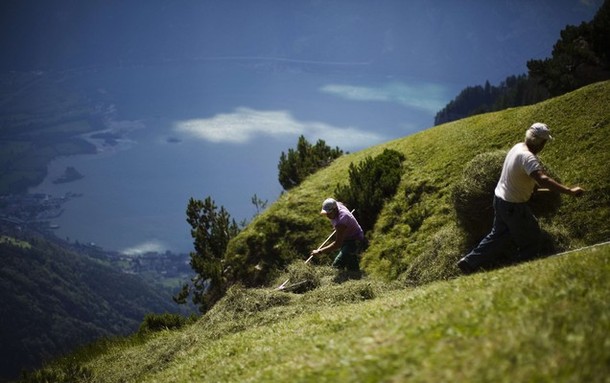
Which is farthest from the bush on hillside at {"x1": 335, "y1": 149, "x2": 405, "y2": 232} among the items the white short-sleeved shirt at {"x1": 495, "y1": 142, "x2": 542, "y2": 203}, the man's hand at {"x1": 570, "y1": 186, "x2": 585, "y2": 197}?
Result: the man's hand at {"x1": 570, "y1": 186, "x2": 585, "y2": 197}

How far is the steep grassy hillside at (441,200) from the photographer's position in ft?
47.2

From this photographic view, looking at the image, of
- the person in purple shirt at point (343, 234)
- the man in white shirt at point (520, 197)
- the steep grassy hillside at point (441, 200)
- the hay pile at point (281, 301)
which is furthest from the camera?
the person in purple shirt at point (343, 234)

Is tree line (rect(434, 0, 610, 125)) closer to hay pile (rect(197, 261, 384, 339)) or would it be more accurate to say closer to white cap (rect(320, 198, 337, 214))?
white cap (rect(320, 198, 337, 214))

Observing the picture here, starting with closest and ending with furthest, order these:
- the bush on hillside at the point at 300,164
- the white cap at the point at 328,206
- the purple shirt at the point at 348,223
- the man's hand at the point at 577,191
→ the man's hand at the point at 577,191
the white cap at the point at 328,206
the purple shirt at the point at 348,223
the bush on hillside at the point at 300,164

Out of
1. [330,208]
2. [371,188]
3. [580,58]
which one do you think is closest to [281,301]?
[330,208]

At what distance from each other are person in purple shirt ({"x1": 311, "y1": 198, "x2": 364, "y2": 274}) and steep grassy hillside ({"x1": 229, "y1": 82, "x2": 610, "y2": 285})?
2026mm

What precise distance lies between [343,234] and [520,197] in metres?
6.83

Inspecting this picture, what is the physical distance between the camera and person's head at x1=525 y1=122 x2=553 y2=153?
10034mm

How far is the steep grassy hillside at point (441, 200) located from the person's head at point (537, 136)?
11.0 ft

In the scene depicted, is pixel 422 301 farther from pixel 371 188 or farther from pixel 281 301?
pixel 371 188

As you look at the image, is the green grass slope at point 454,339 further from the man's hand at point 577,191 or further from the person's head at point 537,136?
the person's head at point 537,136

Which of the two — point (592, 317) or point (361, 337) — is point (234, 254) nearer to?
point (361, 337)

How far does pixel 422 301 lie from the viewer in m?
9.19

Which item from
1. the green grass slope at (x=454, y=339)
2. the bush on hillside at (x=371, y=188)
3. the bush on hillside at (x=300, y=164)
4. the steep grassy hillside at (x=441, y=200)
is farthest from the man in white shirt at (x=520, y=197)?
the bush on hillside at (x=300, y=164)
